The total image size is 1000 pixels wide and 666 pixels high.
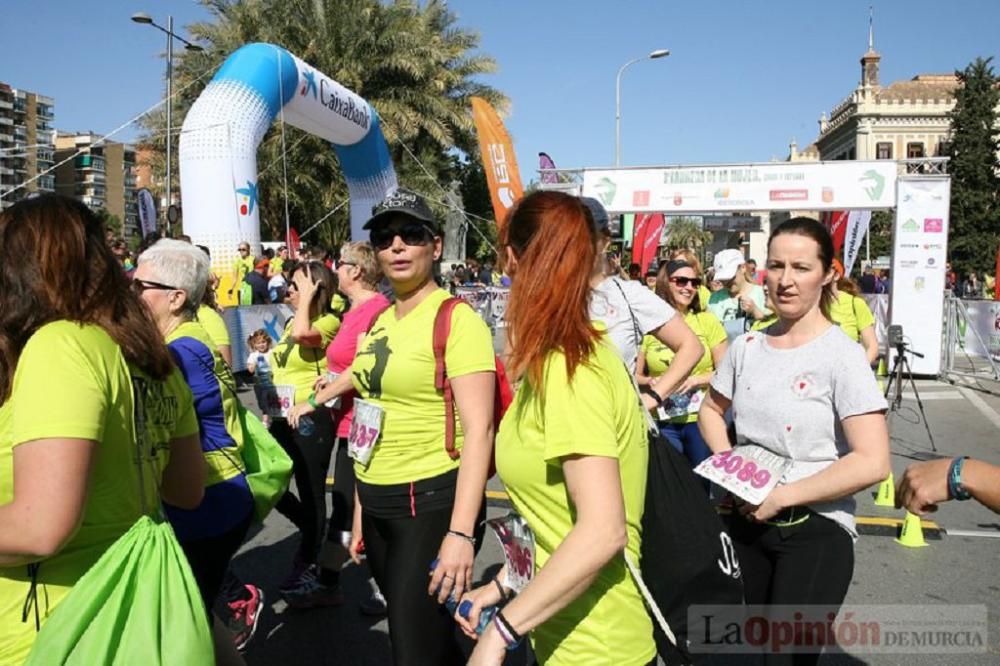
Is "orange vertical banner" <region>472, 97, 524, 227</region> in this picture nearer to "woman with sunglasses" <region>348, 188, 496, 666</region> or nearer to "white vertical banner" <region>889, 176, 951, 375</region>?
"white vertical banner" <region>889, 176, 951, 375</region>

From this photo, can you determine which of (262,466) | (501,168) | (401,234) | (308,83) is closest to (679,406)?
(401,234)

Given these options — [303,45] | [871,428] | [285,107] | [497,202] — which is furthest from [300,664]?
[303,45]

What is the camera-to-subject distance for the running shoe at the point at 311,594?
4203 millimetres

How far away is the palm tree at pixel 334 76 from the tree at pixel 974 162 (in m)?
34.2

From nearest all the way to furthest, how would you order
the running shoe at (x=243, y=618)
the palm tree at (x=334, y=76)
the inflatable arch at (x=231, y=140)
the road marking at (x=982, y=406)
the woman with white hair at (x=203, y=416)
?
the woman with white hair at (x=203, y=416), the running shoe at (x=243, y=618), the road marking at (x=982, y=406), the inflatable arch at (x=231, y=140), the palm tree at (x=334, y=76)

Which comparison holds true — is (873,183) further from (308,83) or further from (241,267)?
(241,267)

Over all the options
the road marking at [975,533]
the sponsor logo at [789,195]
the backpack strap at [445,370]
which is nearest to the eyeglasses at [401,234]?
the backpack strap at [445,370]

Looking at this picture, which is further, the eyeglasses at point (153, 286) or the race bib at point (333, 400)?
the race bib at point (333, 400)

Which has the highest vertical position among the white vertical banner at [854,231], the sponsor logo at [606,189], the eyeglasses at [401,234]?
the sponsor logo at [606,189]

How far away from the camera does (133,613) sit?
1754 mm

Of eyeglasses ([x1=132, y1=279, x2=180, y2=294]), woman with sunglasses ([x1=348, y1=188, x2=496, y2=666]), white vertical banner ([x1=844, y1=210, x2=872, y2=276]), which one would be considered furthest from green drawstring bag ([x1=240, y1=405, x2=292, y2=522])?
white vertical banner ([x1=844, y1=210, x2=872, y2=276])

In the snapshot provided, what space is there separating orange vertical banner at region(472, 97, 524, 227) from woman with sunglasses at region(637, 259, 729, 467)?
35.1ft

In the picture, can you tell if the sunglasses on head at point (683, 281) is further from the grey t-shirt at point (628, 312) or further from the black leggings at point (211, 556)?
the black leggings at point (211, 556)

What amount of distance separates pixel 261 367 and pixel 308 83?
33.2 ft
